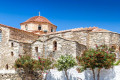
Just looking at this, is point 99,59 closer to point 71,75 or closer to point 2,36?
point 71,75

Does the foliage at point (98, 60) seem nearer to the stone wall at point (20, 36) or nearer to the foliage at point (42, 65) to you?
the foliage at point (42, 65)

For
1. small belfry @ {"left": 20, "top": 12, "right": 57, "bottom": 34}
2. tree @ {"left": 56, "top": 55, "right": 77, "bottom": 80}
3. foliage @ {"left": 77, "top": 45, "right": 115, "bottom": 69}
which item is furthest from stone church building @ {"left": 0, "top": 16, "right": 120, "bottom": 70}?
small belfry @ {"left": 20, "top": 12, "right": 57, "bottom": 34}

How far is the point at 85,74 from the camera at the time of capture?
1389 cm

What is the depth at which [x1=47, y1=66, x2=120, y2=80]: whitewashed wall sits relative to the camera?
42.1 feet

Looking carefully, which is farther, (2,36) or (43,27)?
(43,27)

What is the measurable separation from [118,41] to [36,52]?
9.76 m

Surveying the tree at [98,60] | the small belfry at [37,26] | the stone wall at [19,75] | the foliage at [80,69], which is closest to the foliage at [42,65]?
the stone wall at [19,75]

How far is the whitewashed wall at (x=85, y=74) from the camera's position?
12820 mm

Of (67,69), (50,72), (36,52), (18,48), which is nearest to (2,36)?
(18,48)

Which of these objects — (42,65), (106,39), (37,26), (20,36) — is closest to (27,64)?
(42,65)

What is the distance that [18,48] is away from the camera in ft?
62.7

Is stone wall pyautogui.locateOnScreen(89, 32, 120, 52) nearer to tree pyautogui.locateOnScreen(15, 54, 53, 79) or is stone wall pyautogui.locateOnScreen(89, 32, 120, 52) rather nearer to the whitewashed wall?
the whitewashed wall

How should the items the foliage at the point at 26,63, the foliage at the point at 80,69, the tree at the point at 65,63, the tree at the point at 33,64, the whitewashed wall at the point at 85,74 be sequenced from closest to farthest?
1. the whitewashed wall at the point at 85,74
2. the foliage at the point at 80,69
3. the tree at the point at 65,63
4. the tree at the point at 33,64
5. the foliage at the point at 26,63

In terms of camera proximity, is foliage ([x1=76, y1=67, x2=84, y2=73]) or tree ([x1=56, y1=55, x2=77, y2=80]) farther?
tree ([x1=56, y1=55, x2=77, y2=80])
